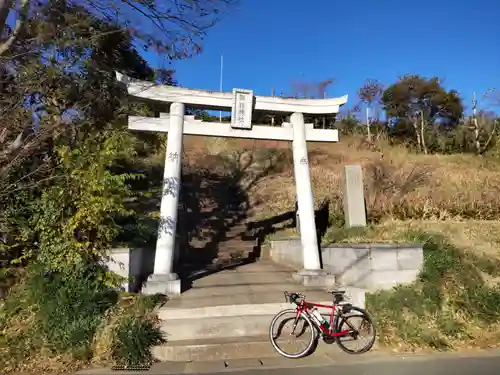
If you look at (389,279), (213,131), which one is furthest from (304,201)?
(213,131)

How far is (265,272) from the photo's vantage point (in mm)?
9203

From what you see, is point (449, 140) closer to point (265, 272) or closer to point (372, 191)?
point (372, 191)

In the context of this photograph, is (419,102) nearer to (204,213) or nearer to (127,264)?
(204,213)

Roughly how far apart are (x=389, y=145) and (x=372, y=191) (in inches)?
416

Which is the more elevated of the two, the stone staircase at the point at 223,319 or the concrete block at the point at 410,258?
the concrete block at the point at 410,258

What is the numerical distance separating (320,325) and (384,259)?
2088 millimetres

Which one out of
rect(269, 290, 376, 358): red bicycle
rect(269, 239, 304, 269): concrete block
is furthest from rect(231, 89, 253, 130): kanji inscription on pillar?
rect(269, 290, 376, 358): red bicycle

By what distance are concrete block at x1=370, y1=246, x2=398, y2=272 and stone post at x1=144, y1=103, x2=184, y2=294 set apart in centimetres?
354

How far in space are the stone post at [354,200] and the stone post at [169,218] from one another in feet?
13.6

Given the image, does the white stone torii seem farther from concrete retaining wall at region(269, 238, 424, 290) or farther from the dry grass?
the dry grass

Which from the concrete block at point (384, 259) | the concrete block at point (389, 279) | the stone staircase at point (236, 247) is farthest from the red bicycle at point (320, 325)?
the stone staircase at point (236, 247)

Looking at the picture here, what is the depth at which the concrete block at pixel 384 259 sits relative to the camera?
6.82m

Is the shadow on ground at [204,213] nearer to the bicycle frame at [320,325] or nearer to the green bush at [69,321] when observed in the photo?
the green bush at [69,321]

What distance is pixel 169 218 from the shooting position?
721cm
